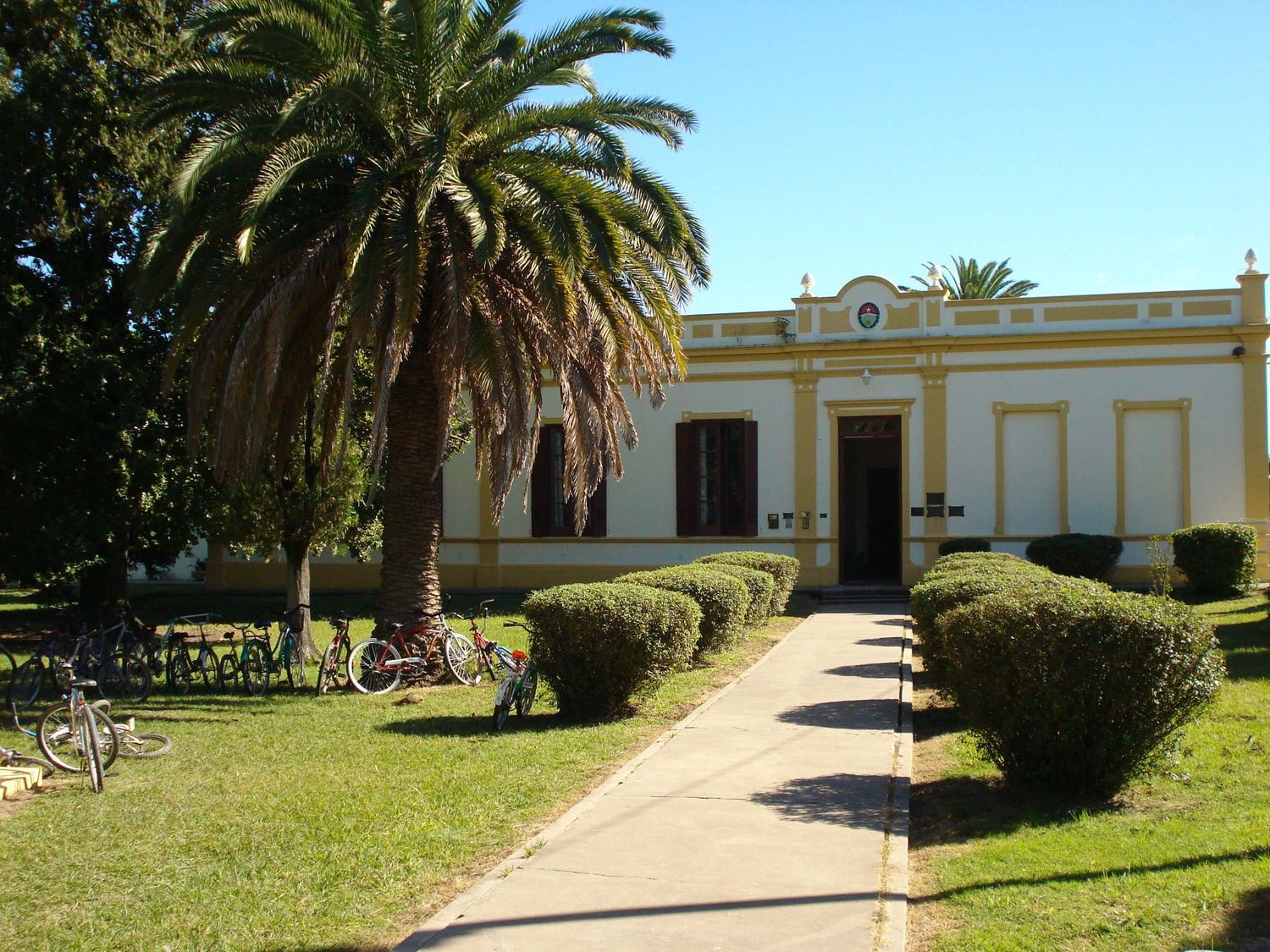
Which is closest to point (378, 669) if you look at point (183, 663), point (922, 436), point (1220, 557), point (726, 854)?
point (183, 663)

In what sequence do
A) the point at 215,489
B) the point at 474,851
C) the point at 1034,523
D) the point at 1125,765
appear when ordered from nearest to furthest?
the point at 474,851
the point at 1125,765
the point at 215,489
the point at 1034,523

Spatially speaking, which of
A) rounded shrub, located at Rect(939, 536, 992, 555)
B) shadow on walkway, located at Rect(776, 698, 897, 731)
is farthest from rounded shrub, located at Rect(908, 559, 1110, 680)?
rounded shrub, located at Rect(939, 536, 992, 555)

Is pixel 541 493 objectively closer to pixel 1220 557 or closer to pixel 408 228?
pixel 1220 557

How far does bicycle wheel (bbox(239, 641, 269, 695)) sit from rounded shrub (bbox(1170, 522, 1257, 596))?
1612cm

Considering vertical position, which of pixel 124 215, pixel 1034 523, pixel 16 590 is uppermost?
pixel 124 215

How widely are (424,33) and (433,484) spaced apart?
486 centimetres

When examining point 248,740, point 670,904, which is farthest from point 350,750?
point 670,904

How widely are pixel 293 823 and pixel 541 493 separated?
19.1m

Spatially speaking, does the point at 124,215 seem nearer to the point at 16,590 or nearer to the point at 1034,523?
the point at 1034,523

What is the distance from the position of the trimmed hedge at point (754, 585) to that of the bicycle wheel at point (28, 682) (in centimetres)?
800

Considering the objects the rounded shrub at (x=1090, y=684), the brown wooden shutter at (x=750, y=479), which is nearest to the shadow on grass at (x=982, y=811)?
the rounded shrub at (x=1090, y=684)

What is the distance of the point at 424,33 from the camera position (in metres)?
11.6

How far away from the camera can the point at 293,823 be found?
6965 millimetres

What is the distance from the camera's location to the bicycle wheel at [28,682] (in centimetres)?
1196
